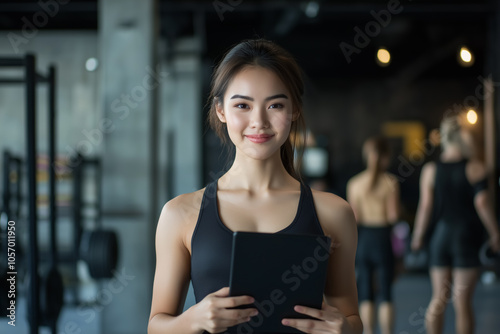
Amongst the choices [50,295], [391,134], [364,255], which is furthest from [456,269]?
[391,134]

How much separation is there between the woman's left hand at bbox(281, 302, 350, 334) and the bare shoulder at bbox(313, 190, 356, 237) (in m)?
0.21

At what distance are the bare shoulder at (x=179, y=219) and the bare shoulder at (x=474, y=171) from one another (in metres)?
3.19

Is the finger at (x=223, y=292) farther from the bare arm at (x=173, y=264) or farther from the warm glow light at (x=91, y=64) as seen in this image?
the warm glow light at (x=91, y=64)

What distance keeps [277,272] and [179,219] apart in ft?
1.03

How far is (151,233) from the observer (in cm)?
540

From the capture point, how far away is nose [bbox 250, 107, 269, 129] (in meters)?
1.42

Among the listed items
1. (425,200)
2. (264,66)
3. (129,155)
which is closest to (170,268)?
(264,66)

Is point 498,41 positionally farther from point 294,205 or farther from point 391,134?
point 294,205

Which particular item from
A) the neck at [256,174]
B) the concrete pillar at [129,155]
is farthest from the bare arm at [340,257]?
the concrete pillar at [129,155]

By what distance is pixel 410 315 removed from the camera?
641 cm

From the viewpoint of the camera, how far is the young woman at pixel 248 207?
4.73ft

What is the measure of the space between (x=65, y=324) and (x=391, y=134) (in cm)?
765

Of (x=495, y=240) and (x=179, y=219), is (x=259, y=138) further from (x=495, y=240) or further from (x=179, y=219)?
(x=495, y=240)

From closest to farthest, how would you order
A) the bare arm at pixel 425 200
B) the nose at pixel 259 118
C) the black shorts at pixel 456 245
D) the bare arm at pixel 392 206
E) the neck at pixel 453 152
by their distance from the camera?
the nose at pixel 259 118 → the black shorts at pixel 456 245 → the neck at pixel 453 152 → the bare arm at pixel 425 200 → the bare arm at pixel 392 206
